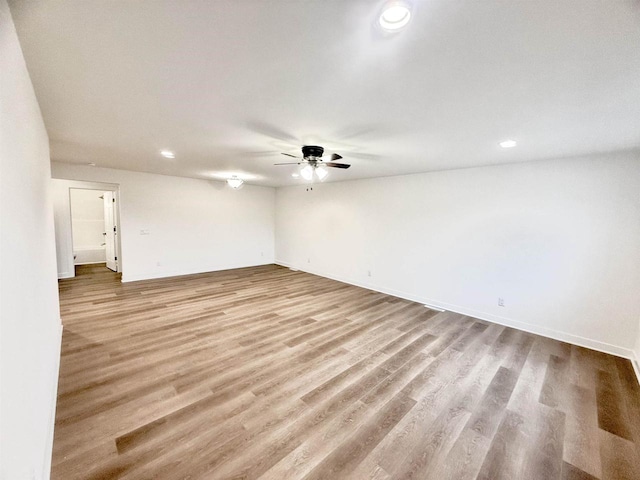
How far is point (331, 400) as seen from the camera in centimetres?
221

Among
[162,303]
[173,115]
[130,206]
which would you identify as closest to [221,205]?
[130,206]

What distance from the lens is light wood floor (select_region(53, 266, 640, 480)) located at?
1658 mm

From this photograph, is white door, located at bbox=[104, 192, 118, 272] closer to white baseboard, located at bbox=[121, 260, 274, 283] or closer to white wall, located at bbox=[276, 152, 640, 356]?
white baseboard, located at bbox=[121, 260, 274, 283]

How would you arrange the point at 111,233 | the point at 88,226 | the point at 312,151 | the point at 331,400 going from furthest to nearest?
the point at 88,226 < the point at 111,233 < the point at 312,151 < the point at 331,400

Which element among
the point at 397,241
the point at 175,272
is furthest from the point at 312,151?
the point at 175,272

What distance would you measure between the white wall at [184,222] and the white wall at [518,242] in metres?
3.21

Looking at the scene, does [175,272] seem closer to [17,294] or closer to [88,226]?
[88,226]

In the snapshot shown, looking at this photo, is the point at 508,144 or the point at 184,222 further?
the point at 184,222

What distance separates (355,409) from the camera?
2119mm

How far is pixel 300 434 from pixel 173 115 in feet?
9.29

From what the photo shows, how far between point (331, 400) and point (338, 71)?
2.51 m

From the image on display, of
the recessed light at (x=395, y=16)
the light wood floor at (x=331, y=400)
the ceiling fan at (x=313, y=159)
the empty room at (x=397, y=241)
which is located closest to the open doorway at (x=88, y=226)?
the empty room at (x=397, y=241)

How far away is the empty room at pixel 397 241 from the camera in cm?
117

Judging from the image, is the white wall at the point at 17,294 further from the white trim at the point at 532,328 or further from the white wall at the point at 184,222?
the white trim at the point at 532,328
